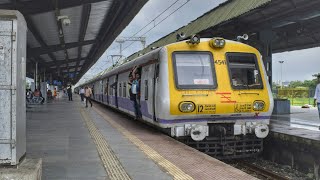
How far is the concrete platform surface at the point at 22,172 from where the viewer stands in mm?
4430

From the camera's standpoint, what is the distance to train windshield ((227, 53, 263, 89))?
1009cm

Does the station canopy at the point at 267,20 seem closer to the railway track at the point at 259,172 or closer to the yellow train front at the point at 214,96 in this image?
the yellow train front at the point at 214,96

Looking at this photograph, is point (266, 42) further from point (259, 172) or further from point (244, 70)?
point (259, 172)

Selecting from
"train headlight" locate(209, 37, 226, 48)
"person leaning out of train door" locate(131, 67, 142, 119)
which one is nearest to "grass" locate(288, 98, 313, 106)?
"person leaning out of train door" locate(131, 67, 142, 119)

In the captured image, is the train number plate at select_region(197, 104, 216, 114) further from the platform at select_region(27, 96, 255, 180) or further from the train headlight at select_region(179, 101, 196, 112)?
the platform at select_region(27, 96, 255, 180)

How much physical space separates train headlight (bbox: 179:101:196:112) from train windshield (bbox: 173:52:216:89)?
0.38 metres

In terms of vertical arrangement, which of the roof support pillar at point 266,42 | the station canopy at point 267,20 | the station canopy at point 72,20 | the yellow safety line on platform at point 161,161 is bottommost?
the yellow safety line on platform at point 161,161

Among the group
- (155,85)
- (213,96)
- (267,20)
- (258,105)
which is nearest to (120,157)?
(213,96)

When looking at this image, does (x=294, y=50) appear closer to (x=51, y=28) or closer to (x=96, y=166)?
(x=51, y=28)

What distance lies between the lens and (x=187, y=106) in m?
9.43

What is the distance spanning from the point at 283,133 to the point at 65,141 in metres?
5.37

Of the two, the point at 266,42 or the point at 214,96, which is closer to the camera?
the point at 214,96

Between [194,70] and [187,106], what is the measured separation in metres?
0.93

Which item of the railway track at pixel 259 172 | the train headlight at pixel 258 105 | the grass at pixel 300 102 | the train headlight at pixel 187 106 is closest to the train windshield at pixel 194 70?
the train headlight at pixel 187 106
